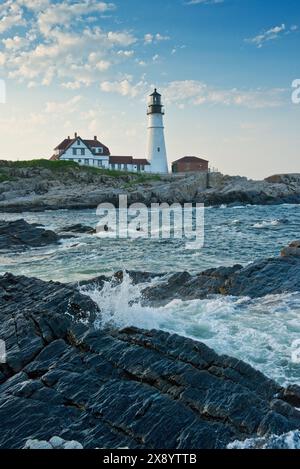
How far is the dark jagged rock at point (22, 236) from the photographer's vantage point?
2647 cm

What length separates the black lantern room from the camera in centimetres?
8567

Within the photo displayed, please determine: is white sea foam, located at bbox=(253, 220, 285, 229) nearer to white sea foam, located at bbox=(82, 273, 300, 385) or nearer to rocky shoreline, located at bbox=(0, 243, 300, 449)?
white sea foam, located at bbox=(82, 273, 300, 385)

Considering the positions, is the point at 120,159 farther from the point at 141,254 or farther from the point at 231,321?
the point at 231,321

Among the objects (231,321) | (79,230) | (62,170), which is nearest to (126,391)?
(231,321)

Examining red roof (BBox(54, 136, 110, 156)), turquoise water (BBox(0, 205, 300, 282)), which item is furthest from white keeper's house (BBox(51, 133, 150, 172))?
turquoise water (BBox(0, 205, 300, 282))

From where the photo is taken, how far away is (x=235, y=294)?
45.6ft

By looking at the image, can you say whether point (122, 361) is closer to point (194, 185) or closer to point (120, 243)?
point (120, 243)

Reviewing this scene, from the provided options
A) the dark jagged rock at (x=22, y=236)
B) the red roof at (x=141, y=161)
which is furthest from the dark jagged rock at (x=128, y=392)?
the red roof at (x=141, y=161)

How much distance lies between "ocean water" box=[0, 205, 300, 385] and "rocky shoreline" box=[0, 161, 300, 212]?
2951 cm

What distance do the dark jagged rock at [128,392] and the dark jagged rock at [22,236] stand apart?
58.5 ft

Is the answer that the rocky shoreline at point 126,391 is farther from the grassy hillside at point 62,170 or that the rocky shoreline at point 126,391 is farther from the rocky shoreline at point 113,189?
the grassy hillside at point 62,170

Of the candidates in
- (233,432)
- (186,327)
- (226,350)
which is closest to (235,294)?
(186,327)
